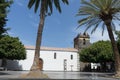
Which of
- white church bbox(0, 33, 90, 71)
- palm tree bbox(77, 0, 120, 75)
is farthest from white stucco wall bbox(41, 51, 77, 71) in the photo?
palm tree bbox(77, 0, 120, 75)

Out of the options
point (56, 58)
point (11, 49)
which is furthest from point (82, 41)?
point (11, 49)

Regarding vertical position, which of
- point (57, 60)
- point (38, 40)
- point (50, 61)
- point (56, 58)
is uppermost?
point (56, 58)

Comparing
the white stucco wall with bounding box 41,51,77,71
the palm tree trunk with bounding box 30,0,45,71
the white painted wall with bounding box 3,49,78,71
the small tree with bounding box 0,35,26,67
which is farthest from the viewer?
the white stucco wall with bounding box 41,51,77,71

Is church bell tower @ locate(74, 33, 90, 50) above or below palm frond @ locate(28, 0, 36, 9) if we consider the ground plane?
above

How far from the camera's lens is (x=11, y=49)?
65500 millimetres

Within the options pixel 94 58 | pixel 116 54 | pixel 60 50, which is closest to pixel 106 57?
pixel 94 58

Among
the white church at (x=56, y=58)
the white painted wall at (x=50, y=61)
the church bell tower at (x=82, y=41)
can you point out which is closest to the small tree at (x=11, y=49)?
the white painted wall at (x=50, y=61)

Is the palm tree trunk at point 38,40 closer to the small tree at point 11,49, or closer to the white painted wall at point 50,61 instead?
the small tree at point 11,49

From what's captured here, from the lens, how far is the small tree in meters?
64.7

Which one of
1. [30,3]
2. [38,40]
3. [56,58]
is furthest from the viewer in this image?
[56,58]

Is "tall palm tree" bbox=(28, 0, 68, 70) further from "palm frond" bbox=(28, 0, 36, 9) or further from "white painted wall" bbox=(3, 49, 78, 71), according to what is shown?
"white painted wall" bbox=(3, 49, 78, 71)

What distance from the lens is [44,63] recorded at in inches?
3164

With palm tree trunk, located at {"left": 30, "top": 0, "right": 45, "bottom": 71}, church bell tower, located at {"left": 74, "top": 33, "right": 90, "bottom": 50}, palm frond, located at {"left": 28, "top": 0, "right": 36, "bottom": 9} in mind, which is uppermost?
church bell tower, located at {"left": 74, "top": 33, "right": 90, "bottom": 50}

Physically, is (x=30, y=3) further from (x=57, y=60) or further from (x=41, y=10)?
(x=57, y=60)
